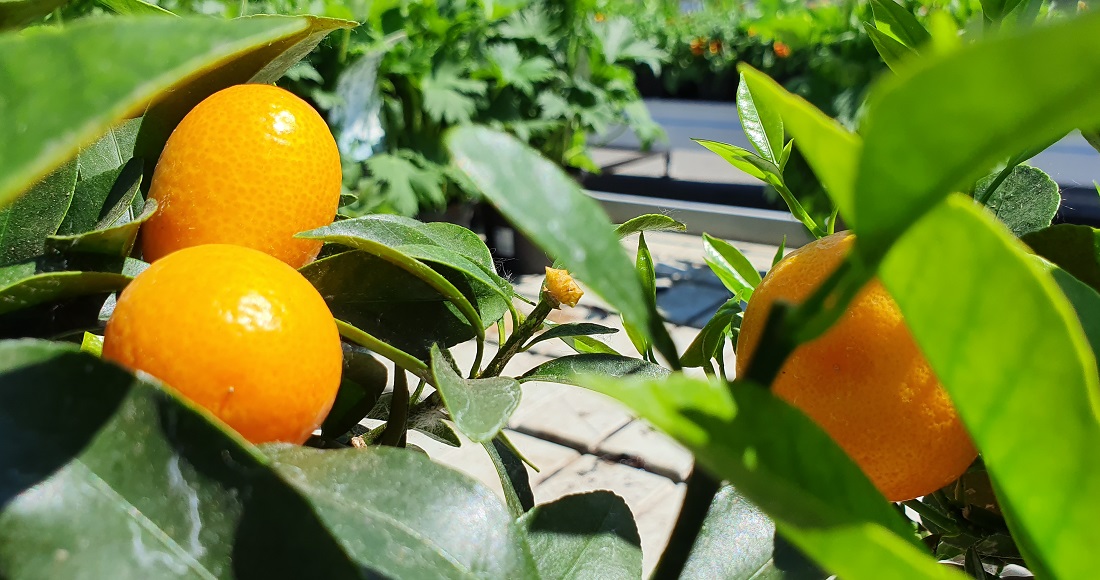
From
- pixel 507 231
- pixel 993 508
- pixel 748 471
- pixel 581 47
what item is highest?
pixel 748 471

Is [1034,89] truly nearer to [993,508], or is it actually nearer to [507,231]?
[993,508]

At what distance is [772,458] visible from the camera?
0.60ft

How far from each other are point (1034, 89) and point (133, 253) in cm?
31

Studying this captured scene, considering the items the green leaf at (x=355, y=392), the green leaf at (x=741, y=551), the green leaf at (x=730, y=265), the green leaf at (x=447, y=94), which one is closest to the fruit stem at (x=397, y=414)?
the green leaf at (x=355, y=392)

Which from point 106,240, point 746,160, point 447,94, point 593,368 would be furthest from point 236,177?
point 447,94

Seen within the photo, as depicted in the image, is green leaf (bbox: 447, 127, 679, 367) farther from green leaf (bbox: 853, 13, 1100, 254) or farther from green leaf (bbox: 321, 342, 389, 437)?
green leaf (bbox: 321, 342, 389, 437)

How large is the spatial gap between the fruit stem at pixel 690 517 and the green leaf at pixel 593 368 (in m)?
0.13

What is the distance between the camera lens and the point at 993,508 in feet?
1.25

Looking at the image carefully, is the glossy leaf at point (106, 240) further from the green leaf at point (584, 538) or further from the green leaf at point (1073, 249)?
the green leaf at point (1073, 249)

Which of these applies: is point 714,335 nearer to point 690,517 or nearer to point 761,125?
point 761,125

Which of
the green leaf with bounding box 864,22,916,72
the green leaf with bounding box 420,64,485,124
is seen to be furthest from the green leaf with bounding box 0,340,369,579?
the green leaf with bounding box 420,64,485,124

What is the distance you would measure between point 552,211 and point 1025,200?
1.08ft

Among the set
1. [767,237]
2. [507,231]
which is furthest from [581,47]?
[767,237]

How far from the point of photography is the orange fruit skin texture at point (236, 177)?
302mm
